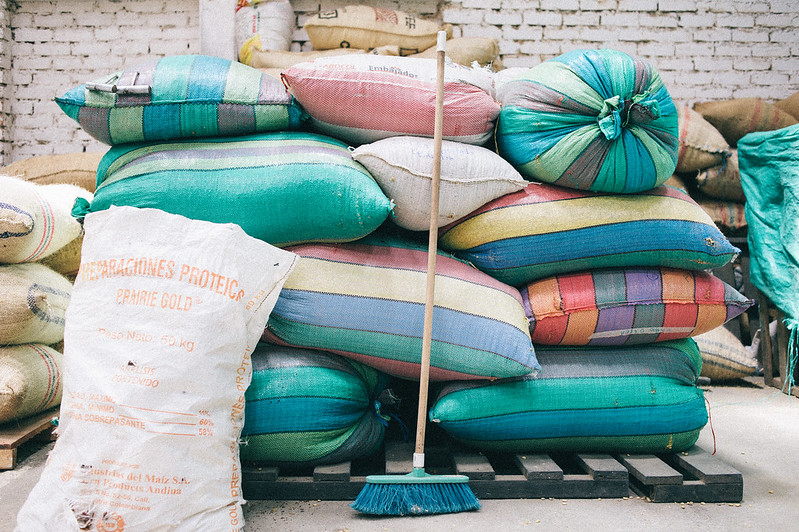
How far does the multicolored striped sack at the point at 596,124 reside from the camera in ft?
5.59

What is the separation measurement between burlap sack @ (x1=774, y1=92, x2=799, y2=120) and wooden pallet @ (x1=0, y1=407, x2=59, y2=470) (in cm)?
403

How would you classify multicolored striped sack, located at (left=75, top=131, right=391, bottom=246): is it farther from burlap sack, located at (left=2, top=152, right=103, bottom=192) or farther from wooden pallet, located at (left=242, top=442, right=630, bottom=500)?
burlap sack, located at (left=2, top=152, right=103, bottom=192)

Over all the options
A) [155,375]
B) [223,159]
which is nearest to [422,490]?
[155,375]

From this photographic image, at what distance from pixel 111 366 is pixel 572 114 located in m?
1.44

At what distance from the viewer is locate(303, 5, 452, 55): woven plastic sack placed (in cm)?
323

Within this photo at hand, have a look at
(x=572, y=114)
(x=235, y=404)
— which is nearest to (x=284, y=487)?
(x=235, y=404)

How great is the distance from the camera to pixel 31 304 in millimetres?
1887

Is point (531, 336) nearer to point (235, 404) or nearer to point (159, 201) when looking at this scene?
point (235, 404)

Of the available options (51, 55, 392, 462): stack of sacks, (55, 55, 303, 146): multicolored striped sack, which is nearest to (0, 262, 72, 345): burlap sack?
(51, 55, 392, 462): stack of sacks

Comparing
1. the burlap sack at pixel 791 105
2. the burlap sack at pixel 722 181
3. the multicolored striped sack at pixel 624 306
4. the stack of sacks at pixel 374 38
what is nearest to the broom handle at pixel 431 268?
the multicolored striped sack at pixel 624 306

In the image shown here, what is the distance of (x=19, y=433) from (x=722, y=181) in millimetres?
3489

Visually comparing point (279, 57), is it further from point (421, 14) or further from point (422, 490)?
point (422, 490)

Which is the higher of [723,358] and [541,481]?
[541,481]

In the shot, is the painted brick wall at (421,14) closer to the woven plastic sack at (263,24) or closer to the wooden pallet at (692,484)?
the woven plastic sack at (263,24)
